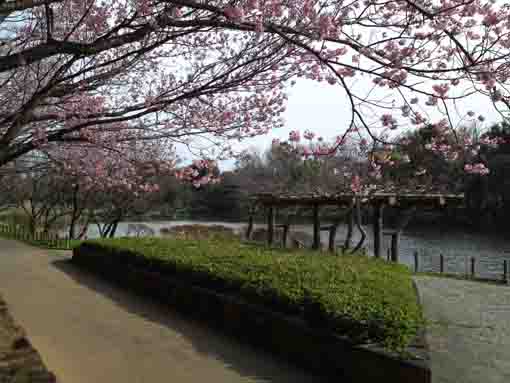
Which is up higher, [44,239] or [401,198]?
[401,198]

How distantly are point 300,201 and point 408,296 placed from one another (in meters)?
8.43

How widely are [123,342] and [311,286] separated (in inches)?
93.1

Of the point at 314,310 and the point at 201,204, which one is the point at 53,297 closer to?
the point at 314,310

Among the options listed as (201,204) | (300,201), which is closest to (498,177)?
(300,201)

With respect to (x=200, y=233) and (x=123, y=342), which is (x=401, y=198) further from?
(x=200, y=233)

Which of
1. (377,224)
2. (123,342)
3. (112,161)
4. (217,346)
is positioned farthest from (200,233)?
(217,346)

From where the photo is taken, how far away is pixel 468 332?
20.8 feet

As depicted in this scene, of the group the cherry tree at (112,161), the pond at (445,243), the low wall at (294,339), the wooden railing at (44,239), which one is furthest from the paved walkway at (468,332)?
the wooden railing at (44,239)

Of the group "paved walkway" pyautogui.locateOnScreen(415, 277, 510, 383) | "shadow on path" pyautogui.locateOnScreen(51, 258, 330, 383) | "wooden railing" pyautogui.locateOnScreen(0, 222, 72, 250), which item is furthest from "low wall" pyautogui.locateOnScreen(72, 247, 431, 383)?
"wooden railing" pyautogui.locateOnScreen(0, 222, 72, 250)

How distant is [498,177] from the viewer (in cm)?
2408

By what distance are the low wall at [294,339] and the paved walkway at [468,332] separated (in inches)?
29.2

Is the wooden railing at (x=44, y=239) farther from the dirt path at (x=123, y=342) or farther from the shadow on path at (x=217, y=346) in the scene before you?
the shadow on path at (x=217, y=346)

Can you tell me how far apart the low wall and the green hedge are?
0.13 meters

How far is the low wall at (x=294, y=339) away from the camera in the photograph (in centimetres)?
412
